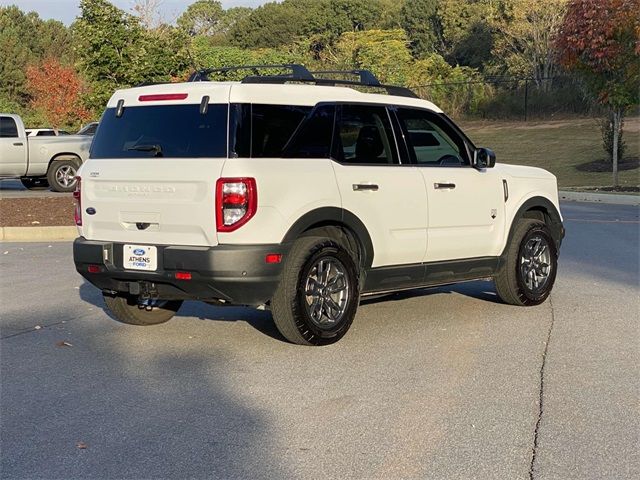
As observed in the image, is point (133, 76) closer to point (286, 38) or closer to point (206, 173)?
point (206, 173)

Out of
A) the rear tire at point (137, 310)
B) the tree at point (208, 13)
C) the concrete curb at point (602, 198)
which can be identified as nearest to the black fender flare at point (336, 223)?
the rear tire at point (137, 310)

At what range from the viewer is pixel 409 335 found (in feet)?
26.1

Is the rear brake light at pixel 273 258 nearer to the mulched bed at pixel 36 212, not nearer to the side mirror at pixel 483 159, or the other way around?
the side mirror at pixel 483 159

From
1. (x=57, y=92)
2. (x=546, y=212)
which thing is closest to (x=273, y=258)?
(x=546, y=212)

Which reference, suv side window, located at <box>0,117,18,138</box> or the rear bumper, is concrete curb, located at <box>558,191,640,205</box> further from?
the rear bumper

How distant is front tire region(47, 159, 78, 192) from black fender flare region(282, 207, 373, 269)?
56.8 ft

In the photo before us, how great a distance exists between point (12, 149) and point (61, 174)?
4.19 feet

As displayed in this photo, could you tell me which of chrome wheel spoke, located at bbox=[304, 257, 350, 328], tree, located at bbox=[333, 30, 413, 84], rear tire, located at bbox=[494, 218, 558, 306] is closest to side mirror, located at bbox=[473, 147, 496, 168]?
rear tire, located at bbox=[494, 218, 558, 306]

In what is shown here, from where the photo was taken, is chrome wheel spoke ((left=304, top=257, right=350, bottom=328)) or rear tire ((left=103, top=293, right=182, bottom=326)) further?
rear tire ((left=103, top=293, right=182, bottom=326))

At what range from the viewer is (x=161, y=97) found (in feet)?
24.7

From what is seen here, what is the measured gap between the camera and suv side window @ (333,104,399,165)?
7.72 meters

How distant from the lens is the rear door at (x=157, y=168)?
6.98 m

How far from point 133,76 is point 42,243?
741 cm

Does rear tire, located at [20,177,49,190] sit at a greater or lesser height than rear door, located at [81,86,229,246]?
lesser
